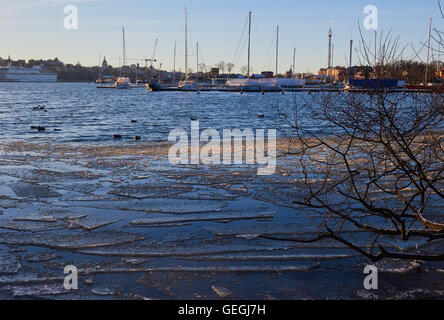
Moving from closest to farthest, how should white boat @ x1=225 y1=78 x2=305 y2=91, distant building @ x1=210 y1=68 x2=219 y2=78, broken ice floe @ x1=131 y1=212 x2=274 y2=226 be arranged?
broken ice floe @ x1=131 y1=212 x2=274 y2=226 < white boat @ x1=225 y1=78 x2=305 y2=91 < distant building @ x1=210 y1=68 x2=219 y2=78

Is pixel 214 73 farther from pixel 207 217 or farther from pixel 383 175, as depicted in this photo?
pixel 383 175

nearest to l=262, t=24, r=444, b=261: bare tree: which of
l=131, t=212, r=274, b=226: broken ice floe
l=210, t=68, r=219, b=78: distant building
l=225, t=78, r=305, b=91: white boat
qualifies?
l=131, t=212, r=274, b=226: broken ice floe

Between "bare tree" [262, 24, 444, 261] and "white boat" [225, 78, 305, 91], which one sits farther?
"white boat" [225, 78, 305, 91]

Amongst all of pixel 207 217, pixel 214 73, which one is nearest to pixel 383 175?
pixel 207 217

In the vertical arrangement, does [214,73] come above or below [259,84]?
above

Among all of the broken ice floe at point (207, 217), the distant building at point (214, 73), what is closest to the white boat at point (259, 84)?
the distant building at point (214, 73)

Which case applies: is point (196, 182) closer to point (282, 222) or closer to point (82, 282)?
point (282, 222)

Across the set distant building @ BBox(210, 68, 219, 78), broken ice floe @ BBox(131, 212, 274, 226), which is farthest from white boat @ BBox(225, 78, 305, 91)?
broken ice floe @ BBox(131, 212, 274, 226)

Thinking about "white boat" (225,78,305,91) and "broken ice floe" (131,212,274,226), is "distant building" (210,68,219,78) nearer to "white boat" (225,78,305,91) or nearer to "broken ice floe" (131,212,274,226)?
"white boat" (225,78,305,91)

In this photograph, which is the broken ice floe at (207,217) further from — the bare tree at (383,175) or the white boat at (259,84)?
the white boat at (259,84)

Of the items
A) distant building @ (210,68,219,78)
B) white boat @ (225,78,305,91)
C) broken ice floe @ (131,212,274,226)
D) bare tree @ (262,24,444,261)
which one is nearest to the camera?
bare tree @ (262,24,444,261)

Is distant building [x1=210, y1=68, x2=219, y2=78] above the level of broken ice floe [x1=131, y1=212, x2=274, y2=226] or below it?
above

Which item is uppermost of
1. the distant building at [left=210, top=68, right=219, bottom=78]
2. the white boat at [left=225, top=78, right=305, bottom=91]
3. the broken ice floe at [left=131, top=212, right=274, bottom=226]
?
the distant building at [left=210, top=68, right=219, bottom=78]
